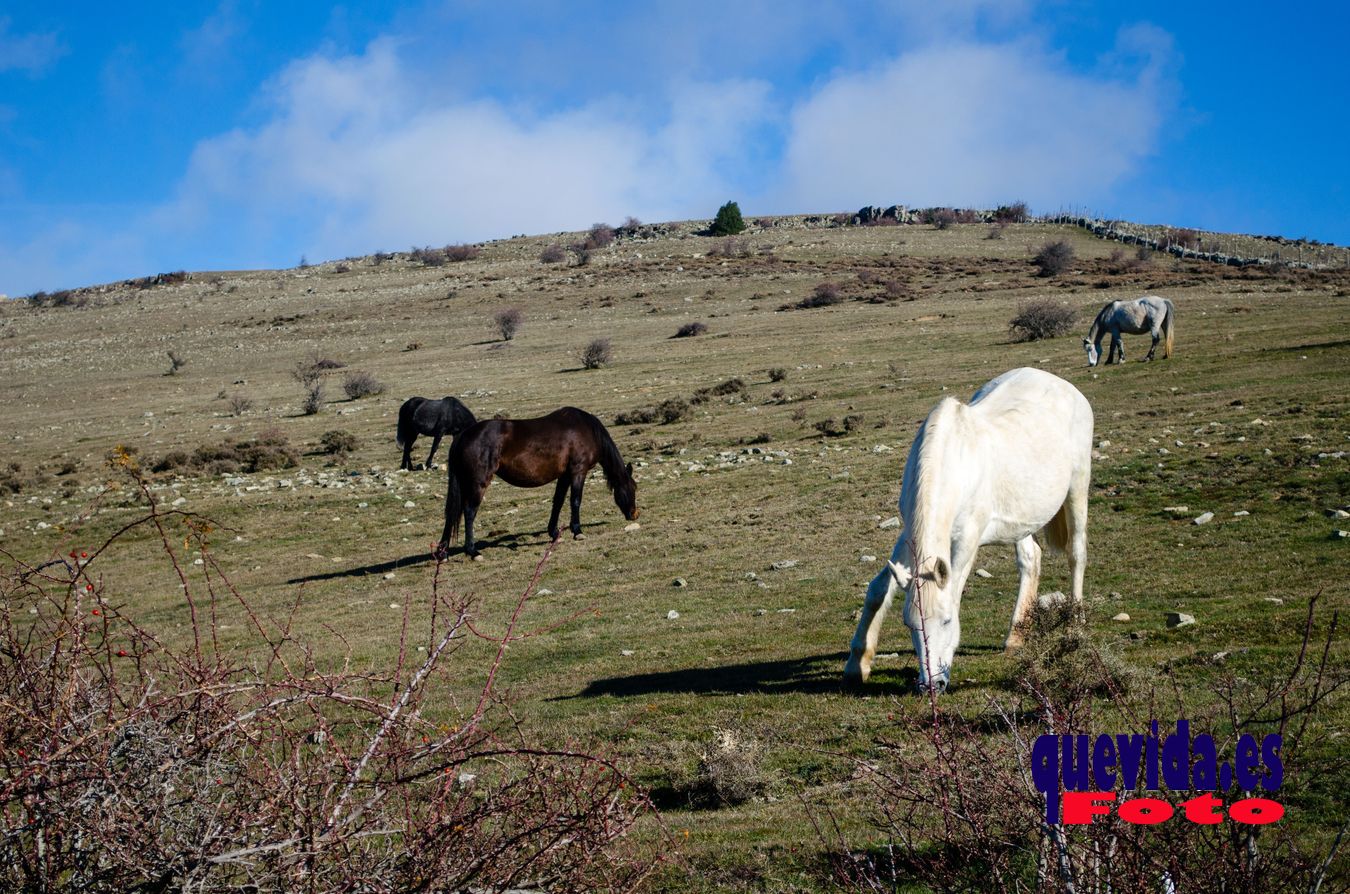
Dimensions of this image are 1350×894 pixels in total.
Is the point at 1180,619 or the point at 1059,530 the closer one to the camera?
the point at 1180,619

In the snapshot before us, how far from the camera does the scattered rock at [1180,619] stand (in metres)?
8.38

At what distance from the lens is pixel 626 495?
638 inches

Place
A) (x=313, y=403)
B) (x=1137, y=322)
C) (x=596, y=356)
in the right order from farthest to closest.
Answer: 1. (x=596, y=356)
2. (x=313, y=403)
3. (x=1137, y=322)

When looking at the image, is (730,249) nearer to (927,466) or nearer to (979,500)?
(979,500)

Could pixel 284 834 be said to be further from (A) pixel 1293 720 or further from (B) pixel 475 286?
(B) pixel 475 286

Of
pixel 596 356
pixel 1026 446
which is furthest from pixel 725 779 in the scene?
pixel 596 356

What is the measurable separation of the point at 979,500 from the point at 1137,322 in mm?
22088

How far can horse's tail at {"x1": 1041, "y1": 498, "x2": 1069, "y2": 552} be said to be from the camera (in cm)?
926

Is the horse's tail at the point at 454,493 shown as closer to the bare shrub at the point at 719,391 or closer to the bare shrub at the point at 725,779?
the bare shrub at the point at 725,779

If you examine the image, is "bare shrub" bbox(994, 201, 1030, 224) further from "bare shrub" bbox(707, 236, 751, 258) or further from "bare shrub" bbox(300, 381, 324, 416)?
"bare shrub" bbox(300, 381, 324, 416)

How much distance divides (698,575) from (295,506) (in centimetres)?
1072

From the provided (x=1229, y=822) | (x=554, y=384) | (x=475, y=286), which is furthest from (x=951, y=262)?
(x=1229, y=822)

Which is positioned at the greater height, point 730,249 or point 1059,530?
point 730,249

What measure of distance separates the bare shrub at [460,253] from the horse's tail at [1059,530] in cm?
8448
